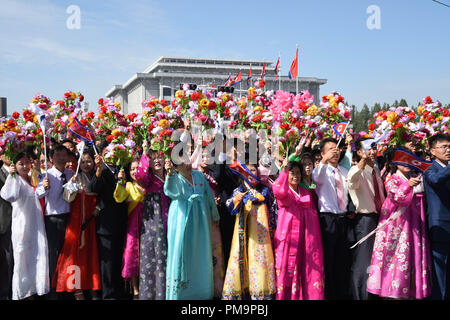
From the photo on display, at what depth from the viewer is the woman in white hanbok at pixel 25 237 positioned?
5.57 metres

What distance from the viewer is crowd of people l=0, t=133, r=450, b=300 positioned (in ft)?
17.7

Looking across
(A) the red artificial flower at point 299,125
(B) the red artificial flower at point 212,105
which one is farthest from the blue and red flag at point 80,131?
(A) the red artificial flower at point 299,125

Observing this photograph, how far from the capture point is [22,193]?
5699mm

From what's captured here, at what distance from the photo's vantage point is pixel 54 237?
5789 mm

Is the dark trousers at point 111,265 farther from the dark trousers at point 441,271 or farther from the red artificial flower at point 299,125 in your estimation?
the dark trousers at point 441,271

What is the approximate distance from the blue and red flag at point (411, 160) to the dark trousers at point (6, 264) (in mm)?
4775

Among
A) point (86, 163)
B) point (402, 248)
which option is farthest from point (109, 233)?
point (402, 248)

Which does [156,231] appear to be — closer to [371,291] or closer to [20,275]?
[20,275]

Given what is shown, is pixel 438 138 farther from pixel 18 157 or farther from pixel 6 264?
pixel 6 264

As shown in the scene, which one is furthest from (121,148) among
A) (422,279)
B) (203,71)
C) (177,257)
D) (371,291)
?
(203,71)

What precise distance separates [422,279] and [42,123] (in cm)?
487

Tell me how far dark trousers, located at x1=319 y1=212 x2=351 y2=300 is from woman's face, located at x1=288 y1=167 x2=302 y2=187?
55cm

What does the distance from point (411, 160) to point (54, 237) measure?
434cm

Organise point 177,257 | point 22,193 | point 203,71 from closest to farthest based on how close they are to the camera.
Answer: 1. point 177,257
2. point 22,193
3. point 203,71
